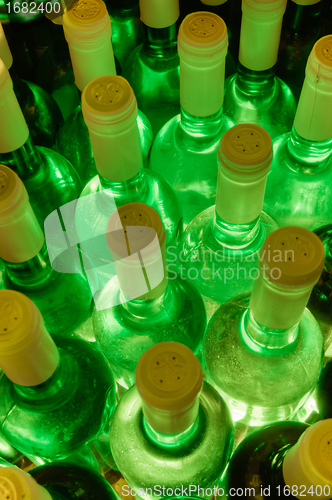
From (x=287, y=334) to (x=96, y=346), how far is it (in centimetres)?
30

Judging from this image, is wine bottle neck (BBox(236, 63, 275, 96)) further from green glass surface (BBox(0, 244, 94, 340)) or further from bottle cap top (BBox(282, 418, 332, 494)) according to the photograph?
bottle cap top (BBox(282, 418, 332, 494))

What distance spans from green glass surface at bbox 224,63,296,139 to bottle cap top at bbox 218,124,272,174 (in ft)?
0.89

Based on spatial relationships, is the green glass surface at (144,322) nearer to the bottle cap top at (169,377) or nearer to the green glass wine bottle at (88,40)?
the bottle cap top at (169,377)

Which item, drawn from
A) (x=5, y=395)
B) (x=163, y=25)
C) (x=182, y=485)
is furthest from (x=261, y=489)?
(x=163, y=25)

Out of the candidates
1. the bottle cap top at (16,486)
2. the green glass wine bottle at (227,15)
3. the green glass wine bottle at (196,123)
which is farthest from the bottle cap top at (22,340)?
the green glass wine bottle at (227,15)

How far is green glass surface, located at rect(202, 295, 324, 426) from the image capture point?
0.62 metres

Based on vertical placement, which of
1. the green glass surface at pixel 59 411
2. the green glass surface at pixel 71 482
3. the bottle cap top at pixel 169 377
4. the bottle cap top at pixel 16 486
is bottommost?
the green glass surface at pixel 71 482

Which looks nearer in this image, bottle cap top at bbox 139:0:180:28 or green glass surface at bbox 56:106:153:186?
bottle cap top at bbox 139:0:180:28

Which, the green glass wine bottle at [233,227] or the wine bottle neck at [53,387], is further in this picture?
the wine bottle neck at [53,387]

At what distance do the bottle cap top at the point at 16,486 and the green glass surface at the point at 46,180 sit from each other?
44 centimetres

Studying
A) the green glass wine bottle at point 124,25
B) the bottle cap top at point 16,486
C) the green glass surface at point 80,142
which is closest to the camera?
the bottle cap top at point 16,486

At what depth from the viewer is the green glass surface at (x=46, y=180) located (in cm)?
75

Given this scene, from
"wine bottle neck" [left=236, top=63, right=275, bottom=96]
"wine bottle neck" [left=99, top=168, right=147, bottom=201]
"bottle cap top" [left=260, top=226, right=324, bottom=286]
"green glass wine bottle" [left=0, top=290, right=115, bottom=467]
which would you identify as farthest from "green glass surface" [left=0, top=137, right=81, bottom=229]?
"bottle cap top" [left=260, top=226, right=324, bottom=286]

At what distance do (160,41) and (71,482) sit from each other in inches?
28.1
